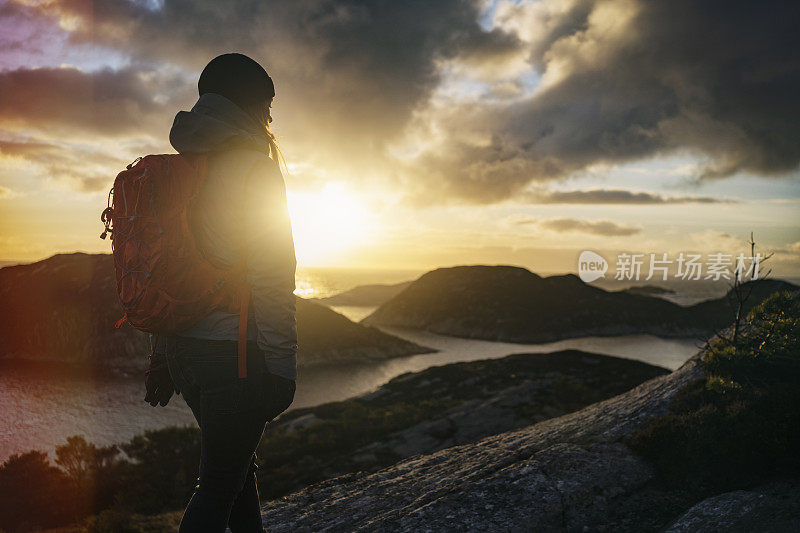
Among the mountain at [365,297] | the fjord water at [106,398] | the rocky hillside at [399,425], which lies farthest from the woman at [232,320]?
the mountain at [365,297]

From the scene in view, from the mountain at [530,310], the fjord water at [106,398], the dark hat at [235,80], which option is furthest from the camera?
the mountain at [530,310]

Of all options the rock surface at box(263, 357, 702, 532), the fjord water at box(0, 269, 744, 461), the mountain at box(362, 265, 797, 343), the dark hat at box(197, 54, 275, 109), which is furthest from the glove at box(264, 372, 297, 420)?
the mountain at box(362, 265, 797, 343)

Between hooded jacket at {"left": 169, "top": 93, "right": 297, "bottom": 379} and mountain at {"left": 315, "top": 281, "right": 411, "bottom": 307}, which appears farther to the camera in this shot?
mountain at {"left": 315, "top": 281, "right": 411, "bottom": 307}

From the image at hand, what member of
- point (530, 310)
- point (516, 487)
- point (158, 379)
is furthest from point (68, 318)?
point (530, 310)

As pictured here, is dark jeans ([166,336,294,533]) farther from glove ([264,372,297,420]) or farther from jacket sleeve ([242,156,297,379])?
jacket sleeve ([242,156,297,379])

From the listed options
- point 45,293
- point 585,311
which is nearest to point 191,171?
point 45,293

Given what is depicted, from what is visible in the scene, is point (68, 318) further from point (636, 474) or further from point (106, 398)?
point (636, 474)

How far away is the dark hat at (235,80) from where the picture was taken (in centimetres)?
245

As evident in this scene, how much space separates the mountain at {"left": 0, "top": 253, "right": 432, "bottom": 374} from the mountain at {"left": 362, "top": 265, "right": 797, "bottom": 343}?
42.6 meters

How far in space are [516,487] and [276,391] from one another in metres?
3.79

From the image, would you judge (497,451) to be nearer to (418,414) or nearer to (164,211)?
(164,211)

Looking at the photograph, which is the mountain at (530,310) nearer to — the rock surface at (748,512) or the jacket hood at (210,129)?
the rock surface at (748,512)

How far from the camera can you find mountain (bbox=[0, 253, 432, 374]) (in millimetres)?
47062

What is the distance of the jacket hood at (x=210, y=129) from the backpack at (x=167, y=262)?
0.42 ft
